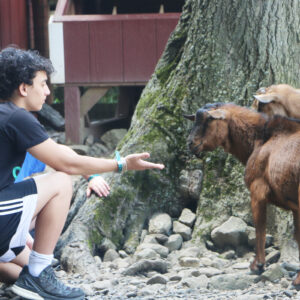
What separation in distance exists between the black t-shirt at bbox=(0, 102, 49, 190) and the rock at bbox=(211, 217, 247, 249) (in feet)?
7.21

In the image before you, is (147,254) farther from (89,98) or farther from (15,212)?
(89,98)

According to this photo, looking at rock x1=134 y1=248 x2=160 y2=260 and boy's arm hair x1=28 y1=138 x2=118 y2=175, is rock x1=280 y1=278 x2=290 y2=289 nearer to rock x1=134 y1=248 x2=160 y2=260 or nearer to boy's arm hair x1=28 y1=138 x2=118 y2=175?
rock x1=134 y1=248 x2=160 y2=260

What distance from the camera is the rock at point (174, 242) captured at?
5.46 metres

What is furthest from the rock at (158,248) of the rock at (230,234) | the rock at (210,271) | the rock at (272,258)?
the rock at (272,258)

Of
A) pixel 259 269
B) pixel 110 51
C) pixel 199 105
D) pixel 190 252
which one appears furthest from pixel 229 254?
pixel 110 51

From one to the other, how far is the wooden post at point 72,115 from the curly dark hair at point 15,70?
783 centimetres

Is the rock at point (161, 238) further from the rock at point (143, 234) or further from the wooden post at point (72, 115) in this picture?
the wooden post at point (72, 115)

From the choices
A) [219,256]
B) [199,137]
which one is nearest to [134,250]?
[219,256]

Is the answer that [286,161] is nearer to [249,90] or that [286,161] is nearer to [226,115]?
[226,115]

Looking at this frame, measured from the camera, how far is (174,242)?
546 cm

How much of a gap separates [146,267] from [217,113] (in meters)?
1.35

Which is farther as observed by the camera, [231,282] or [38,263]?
[231,282]

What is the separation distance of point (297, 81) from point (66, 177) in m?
2.73

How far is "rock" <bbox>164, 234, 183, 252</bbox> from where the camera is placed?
215 inches
